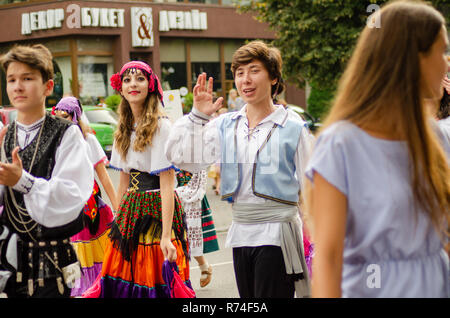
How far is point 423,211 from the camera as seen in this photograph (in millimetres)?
1981

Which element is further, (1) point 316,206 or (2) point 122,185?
(2) point 122,185

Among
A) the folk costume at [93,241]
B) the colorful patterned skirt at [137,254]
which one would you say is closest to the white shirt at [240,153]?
the colorful patterned skirt at [137,254]

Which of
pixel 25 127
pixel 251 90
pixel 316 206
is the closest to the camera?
pixel 316 206

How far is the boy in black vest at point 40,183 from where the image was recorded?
3.11 m

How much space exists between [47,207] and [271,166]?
1.24 m

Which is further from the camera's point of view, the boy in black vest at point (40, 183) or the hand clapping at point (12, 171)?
the boy in black vest at point (40, 183)

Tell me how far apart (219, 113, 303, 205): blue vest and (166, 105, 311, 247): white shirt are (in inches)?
1.1

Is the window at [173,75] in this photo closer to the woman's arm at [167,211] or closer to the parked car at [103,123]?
the parked car at [103,123]

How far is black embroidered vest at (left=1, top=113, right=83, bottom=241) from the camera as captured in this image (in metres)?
3.16

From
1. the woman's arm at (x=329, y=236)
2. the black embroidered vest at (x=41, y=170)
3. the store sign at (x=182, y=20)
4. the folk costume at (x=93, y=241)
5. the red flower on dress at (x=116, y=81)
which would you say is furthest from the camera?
the store sign at (x=182, y=20)

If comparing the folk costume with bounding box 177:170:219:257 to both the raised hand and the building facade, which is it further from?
the building facade
